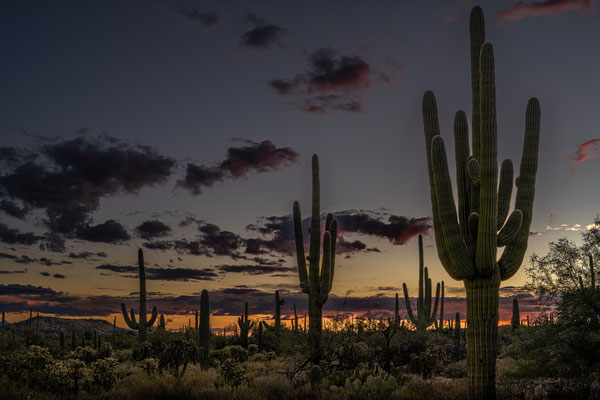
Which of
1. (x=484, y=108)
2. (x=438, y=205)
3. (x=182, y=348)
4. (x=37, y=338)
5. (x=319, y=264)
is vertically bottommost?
(x=37, y=338)

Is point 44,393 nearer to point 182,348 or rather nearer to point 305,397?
point 182,348

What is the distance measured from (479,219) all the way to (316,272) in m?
7.99

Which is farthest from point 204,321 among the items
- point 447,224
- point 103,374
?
point 447,224

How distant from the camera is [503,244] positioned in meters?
12.5

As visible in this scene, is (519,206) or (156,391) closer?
(519,206)

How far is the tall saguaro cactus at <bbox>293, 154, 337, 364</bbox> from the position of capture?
1815 centimetres

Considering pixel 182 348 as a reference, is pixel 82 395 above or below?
below

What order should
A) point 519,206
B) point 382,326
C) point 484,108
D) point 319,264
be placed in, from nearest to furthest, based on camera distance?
1. point 484,108
2. point 519,206
3. point 319,264
4. point 382,326

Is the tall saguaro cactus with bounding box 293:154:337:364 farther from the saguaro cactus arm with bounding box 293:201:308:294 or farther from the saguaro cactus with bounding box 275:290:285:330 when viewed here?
the saguaro cactus with bounding box 275:290:285:330

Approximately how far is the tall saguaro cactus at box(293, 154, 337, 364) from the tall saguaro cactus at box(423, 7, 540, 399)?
21.3 feet

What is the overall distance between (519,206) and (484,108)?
305 centimetres

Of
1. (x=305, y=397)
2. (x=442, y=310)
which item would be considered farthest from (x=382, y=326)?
(x=442, y=310)

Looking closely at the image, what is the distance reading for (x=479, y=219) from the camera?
11.9 meters

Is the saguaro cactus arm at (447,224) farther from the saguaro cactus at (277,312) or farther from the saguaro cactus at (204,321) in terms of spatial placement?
the saguaro cactus at (277,312)
